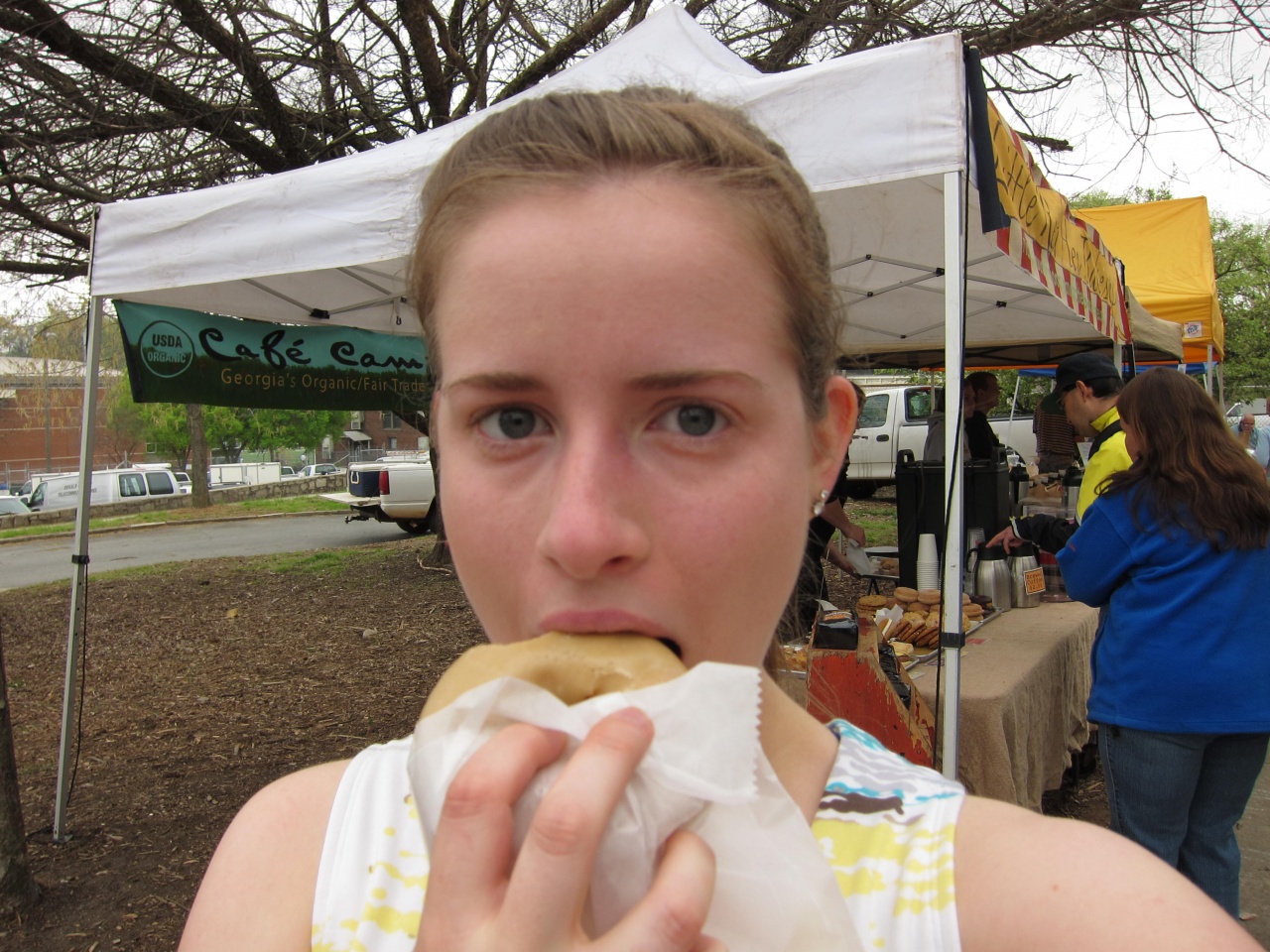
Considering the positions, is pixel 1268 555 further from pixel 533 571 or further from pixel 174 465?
pixel 174 465

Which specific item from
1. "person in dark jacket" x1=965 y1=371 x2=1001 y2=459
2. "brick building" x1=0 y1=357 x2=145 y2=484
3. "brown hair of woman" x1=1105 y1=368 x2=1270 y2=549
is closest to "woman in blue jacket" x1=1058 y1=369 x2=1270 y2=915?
"brown hair of woman" x1=1105 y1=368 x2=1270 y2=549

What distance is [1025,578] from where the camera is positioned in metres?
4.66

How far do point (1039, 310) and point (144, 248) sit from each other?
6.22 m

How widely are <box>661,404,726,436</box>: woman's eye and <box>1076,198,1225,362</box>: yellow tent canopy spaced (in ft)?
32.2

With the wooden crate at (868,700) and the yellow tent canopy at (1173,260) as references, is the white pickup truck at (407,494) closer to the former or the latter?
the yellow tent canopy at (1173,260)

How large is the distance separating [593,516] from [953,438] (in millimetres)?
1875

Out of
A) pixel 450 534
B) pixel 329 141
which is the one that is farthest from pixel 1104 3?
pixel 450 534

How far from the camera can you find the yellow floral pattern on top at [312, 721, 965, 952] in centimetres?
86

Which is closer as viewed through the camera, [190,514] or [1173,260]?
[1173,260]

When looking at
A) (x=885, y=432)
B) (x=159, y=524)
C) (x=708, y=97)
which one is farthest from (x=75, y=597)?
(x=159, y=524)

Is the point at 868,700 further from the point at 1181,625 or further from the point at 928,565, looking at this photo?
the point at 928,565

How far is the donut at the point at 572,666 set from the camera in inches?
28.8

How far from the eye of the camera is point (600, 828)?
575 millimetres

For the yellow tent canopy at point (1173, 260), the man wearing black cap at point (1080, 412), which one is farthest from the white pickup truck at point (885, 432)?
the man wearing black cap at point (1080, 412)
